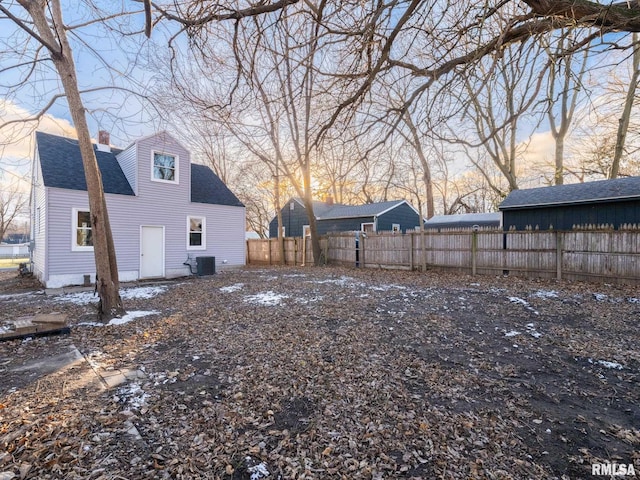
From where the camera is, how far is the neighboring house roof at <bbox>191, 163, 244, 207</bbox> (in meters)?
13.0

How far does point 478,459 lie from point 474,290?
6.38 metres

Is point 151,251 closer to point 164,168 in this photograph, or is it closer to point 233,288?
point 164,168

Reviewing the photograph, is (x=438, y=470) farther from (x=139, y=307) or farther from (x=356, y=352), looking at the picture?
(x=139, y=307)

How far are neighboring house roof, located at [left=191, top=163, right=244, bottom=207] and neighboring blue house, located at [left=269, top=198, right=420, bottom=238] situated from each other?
23.7ft

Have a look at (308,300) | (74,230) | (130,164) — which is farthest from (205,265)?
(308,300)

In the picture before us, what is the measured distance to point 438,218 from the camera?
23016mm

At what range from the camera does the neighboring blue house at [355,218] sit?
61.5ft

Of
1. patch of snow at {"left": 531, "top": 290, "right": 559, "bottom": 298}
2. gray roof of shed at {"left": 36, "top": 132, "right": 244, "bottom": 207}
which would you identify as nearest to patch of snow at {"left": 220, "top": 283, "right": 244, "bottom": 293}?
gray roof of shed at {"left": 36, "top": 132, "right": 244, "bottom": 207}

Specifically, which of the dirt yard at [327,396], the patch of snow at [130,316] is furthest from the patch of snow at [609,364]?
the patch of snow at [130,316]

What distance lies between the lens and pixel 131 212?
10672 millimetres

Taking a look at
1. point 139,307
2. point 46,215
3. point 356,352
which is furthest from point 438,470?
point 46,215

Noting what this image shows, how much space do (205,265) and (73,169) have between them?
516cm

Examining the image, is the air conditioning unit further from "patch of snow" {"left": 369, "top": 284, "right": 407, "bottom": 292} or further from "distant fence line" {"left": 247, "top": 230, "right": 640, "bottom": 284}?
"patch of snow" {"left": 369, "top": 284, "right": 407, "bottom": 292}

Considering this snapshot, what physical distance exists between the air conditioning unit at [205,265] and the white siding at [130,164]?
320 centimetres
